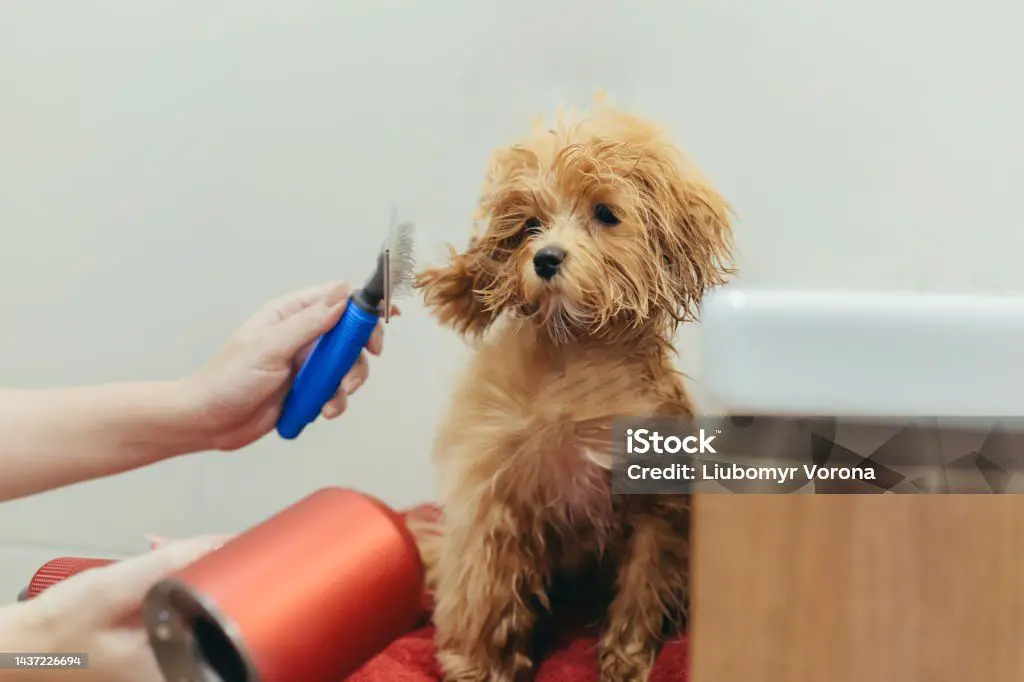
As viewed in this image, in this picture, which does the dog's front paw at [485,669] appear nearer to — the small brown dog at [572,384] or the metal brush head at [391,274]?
the small brown dog at [572,384]

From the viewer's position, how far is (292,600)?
1.44 ft

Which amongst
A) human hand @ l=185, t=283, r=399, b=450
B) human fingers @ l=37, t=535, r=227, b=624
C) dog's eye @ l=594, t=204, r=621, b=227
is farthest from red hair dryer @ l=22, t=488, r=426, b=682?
dog's eye @ l=594, t=204, r=621, b=227

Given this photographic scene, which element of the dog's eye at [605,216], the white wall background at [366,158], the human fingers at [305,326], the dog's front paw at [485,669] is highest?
the white wall background at [366,158]

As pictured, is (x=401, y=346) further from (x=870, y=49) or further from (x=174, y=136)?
(x=870, y=49)

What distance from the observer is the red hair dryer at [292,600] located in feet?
1.39

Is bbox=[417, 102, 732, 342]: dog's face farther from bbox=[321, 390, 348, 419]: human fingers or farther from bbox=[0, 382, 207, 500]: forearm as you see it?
bbox=[0, 382, 207, 500]: forearm

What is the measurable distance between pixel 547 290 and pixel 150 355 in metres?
0.43

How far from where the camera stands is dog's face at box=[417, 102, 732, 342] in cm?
45

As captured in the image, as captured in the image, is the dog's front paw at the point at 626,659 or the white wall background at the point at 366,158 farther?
the white wall background at the point at 366,158

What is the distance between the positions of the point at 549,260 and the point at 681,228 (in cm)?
9

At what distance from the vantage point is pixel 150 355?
0.71 m

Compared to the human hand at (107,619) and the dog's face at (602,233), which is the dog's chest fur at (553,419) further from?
the human hand at (107,619)

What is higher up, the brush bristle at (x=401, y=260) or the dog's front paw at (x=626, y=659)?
the brush bristle at (x=401, y=260)

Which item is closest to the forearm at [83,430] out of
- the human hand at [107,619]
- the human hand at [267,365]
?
the human hand at [267,365]
